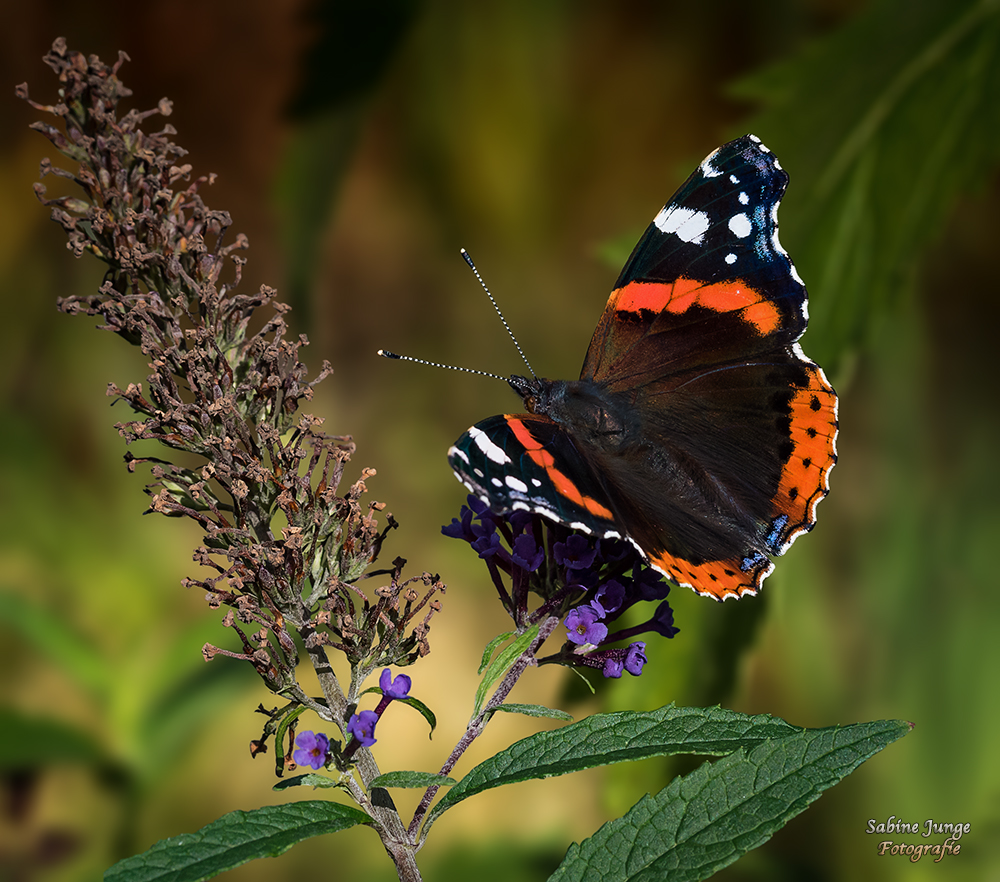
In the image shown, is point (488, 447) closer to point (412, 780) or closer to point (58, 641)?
point (412, 780)

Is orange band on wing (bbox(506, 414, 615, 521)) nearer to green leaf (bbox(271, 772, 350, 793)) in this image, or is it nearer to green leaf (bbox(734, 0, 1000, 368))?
green leaf (bbox(271, 772, 350, 793))

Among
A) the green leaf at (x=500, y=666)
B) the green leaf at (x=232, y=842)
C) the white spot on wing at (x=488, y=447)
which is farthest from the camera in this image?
the white spot on wing at (x=488, y=447)

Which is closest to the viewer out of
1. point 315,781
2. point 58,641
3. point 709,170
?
point 315,781

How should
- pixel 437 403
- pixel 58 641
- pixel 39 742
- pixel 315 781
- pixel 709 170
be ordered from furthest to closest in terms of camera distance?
pixel 437 403, pixel 58 641, pixel 39 742, pixel 709 170, pixel 315 781

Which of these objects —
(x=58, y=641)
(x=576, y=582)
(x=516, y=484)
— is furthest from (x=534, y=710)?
(x=58, y=641)

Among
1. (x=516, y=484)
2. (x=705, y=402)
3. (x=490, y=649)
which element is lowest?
(x=490, y=649)

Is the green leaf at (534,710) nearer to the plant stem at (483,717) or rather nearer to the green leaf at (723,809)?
the plant stem at (483,717)

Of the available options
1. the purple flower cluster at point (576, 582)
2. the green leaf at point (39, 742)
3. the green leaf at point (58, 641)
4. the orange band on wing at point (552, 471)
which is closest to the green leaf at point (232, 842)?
the purple flower cluster at point (576, 582)

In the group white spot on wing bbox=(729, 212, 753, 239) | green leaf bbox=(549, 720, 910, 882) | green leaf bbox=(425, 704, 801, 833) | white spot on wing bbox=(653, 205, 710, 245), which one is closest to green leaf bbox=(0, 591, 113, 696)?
green leaf bbox=(425, 704, 801, 833)
